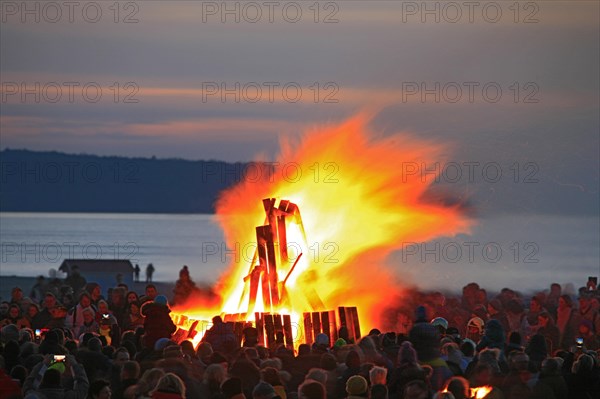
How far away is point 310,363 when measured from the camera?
1645cm

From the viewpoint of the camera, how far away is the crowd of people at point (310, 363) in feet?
45.1

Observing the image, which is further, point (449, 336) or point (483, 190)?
point (483, 190)

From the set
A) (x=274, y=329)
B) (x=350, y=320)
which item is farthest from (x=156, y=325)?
(x=350, y=320)

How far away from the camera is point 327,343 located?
1836cm

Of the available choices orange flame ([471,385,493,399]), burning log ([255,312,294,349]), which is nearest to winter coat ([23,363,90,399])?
orange flame ([471,385,493,399])

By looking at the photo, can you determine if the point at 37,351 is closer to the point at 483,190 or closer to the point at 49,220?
the point at 483,190

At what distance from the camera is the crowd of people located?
45.1 ft

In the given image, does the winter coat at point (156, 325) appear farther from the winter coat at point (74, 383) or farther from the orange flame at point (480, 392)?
the orange flame at point (480, 392)

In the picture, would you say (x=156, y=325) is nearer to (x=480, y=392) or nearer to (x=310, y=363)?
(x=310, y=363)

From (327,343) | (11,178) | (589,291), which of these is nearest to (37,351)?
(327,343)

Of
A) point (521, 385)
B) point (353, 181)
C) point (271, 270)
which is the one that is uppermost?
point (353, 181)

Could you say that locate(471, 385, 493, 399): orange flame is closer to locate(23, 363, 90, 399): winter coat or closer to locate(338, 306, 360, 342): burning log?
locate(23, 363, 90, 399): winter coat

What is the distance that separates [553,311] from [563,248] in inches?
2281

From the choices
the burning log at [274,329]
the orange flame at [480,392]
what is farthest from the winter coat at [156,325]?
the orange flame at [480,392]
